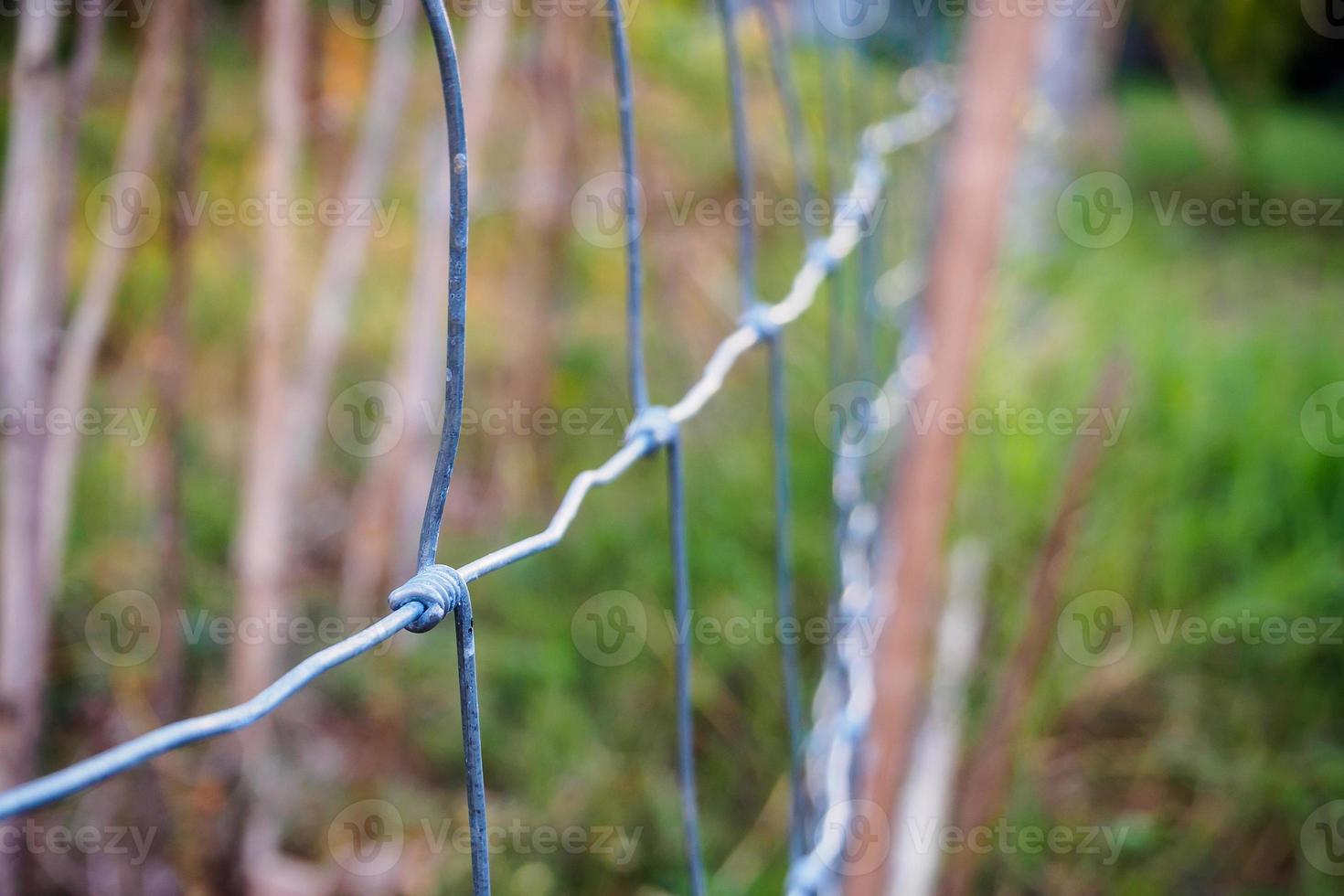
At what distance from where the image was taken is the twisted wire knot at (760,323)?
1.54 feet

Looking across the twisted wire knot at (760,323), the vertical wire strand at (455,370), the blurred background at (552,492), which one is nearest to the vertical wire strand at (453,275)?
the vertical wire strand at (455,370)

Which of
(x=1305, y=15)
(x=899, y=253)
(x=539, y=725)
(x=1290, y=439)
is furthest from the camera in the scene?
(x=1305, y=15)

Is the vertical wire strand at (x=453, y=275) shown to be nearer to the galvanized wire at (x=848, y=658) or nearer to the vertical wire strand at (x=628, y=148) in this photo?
the vertical wire strand at (x=628, y=148)

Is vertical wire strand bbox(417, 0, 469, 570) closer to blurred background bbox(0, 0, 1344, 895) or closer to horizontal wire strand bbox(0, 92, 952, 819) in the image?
horizontal wire strand bbox(0, 92, 952, 819)

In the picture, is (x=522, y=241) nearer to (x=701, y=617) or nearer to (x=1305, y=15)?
(x=701, y=617)

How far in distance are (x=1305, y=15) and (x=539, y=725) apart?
3054 mm

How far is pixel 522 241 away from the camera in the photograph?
5.18 ft

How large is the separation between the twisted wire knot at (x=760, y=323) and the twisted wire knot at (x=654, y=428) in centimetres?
11

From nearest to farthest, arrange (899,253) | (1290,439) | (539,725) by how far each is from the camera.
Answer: (539,725), (1290,439), (899,253)

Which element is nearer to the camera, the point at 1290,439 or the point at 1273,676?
the point at 1273,676

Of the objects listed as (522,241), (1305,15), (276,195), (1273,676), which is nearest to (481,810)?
(276,195)

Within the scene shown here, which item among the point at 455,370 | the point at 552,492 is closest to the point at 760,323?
the point at 455,370

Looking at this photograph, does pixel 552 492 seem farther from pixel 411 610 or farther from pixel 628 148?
pixel 411 610

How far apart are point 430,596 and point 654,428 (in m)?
0.16
